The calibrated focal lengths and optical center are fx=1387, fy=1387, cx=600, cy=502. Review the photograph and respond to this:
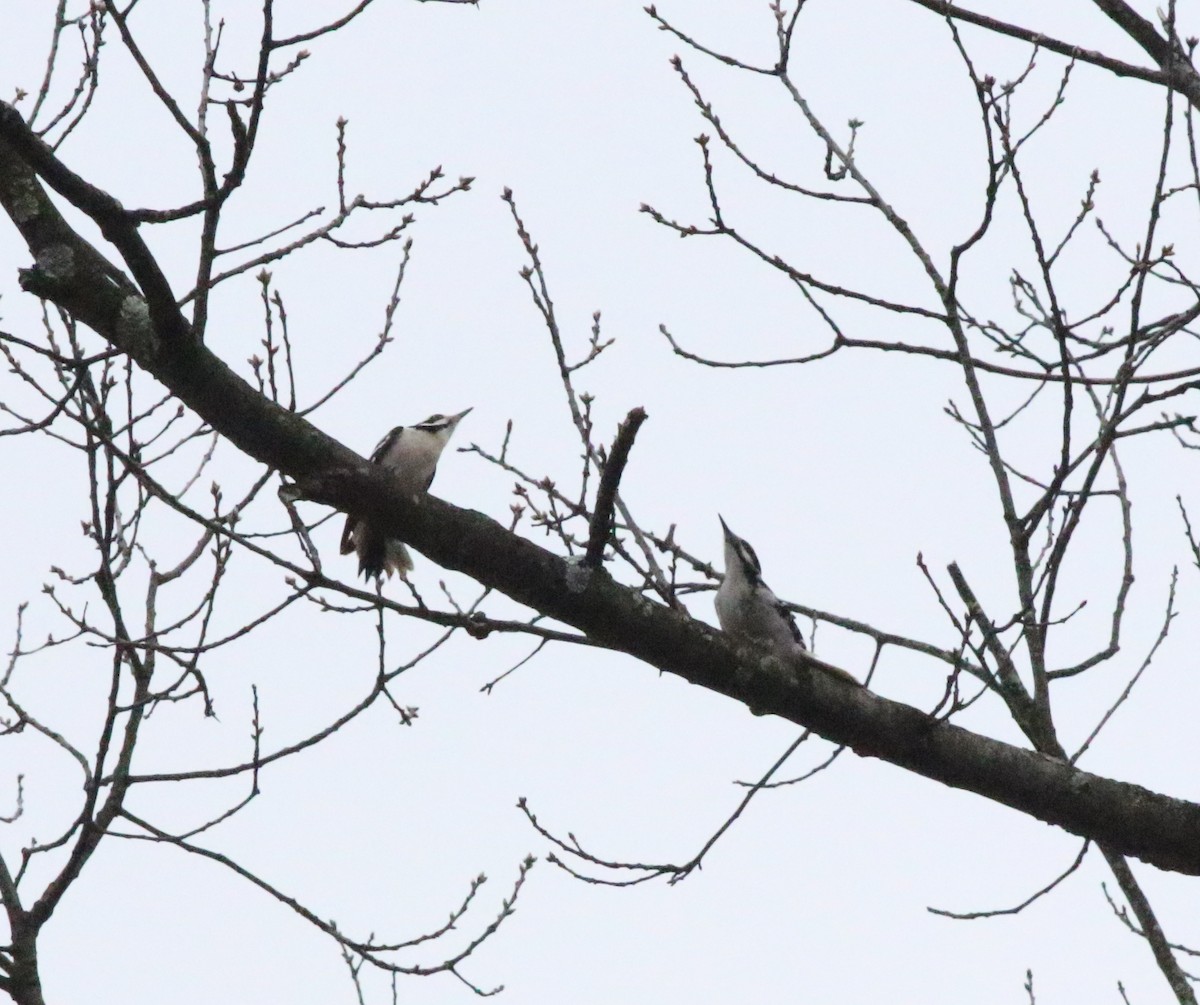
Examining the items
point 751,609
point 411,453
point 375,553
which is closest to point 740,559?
point 751,609

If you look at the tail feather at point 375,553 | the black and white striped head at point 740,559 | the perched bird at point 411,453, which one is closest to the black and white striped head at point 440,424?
the perched bird at point 411,453

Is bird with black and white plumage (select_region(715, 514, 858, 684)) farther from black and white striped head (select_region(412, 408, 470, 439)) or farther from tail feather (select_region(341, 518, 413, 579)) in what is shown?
black and white striped head (select_region(412, 408, 470, 439))

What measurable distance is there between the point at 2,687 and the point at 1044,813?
Answer: 3.19 m

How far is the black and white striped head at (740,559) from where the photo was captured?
5.10 meters

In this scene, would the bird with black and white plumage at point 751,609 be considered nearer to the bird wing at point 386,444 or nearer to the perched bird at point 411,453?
the perched bird at point 411,453

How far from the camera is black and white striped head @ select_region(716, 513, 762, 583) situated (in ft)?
16.7

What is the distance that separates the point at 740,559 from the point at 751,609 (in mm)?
248

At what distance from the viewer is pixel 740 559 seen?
17.0 feet

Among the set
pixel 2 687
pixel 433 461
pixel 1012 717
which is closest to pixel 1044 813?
pixel 1012 717

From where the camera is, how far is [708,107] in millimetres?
4359

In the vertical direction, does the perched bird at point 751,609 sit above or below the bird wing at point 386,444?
below

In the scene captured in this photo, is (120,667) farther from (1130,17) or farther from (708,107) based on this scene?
(1130,17)

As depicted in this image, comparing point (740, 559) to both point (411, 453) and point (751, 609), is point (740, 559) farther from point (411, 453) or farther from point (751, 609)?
point (411, 453)

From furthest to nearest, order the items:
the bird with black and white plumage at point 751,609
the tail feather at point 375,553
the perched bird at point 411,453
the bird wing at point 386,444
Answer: the bird wing at point 386,444 < the perched bird at point 411,453 < the tail feather at point 375,553 < the bird with black and white plumage at point 751,609
